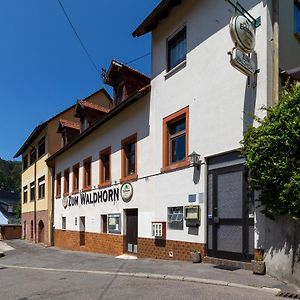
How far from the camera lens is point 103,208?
65.7 feet

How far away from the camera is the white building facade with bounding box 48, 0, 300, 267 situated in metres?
10.7

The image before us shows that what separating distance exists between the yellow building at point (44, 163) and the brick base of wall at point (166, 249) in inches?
624

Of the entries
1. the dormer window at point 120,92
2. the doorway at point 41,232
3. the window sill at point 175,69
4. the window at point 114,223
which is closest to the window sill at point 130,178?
the window at point 114,223

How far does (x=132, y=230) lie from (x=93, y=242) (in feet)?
14.9

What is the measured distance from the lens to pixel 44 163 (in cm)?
3338

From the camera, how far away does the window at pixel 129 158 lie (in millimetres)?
17184

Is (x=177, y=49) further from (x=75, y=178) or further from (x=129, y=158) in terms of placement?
(x=75, y=178)

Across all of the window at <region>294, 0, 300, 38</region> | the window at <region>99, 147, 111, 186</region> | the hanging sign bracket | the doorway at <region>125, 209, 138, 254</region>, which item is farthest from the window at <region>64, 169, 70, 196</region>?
the hanging sign bracket

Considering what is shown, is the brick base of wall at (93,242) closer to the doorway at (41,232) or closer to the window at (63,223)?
the window at (63,223)

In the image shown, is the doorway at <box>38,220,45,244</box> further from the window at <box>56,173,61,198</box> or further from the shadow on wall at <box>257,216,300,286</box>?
the shadow on wall at <box>257,216,300,286</box>

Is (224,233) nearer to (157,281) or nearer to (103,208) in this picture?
(157,281)

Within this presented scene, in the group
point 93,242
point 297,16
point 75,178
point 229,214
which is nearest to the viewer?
point 229,214

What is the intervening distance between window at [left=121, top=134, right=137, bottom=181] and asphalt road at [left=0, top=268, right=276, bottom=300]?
20.4 feet

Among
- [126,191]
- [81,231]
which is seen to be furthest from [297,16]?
[81,231]
